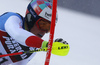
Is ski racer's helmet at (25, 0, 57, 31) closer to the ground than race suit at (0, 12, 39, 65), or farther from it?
farther from it

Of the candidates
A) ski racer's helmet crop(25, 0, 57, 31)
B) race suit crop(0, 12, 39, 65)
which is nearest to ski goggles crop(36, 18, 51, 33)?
ski racer's helmet crop(25, 0, 57, 31)

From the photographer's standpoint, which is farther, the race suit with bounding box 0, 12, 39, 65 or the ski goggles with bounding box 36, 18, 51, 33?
the ski goggles with bounding box 36, 18, 51, 33

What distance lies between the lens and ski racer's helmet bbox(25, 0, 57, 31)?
133cm

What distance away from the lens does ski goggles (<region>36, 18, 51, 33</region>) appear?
1345mm

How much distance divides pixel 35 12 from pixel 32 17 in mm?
45

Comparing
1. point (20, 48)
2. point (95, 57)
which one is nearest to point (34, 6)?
point (20, 48)

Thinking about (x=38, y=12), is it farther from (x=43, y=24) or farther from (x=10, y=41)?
(x=10, y=41)

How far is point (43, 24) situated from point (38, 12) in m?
0.09

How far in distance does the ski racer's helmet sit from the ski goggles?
2 cm

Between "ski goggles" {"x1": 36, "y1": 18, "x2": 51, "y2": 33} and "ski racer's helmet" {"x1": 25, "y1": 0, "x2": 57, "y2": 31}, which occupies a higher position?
"ski racer's helmet" {"x1": 25, "y1": 0, "x2": 57, "y2": 31}

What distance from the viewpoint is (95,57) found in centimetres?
275

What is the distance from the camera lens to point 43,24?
136 cm

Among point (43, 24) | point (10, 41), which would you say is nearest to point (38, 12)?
point (43, 24)

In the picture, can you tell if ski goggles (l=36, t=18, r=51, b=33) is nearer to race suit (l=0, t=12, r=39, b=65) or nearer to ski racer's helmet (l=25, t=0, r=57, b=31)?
ski racer's helmet (l=25, t=0, r=57, b=31)
